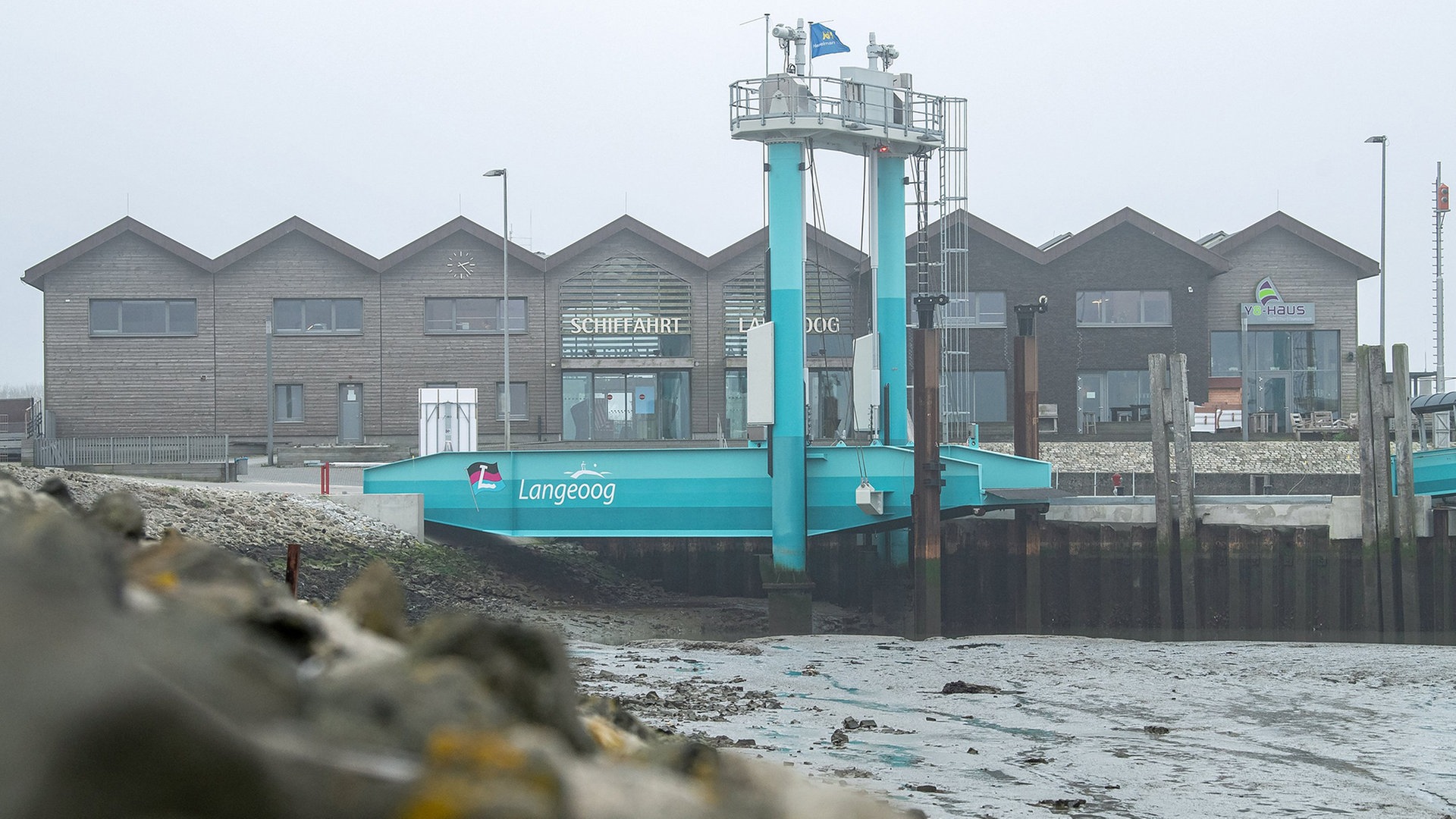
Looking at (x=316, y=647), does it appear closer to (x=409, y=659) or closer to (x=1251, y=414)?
(x=409, y=659)

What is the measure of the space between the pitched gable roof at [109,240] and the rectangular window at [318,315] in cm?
271

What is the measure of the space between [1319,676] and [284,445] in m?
32.8

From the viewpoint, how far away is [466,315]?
1732 inches

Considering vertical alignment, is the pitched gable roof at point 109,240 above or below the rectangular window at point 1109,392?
above

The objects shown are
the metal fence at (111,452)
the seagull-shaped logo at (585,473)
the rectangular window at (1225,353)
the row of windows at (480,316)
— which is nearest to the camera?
the seagull-shaped logo at (585,473)

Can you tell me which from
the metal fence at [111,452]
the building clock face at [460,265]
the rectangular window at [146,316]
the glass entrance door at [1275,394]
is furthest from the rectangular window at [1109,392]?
the rectangular window at [146,316]

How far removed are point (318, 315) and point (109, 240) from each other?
22.7ft

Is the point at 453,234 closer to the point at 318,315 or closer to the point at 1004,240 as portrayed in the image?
the point at 318,315

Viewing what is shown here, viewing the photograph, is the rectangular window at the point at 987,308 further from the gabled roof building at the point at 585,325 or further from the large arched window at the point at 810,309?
the large arched window at the point at 810,309

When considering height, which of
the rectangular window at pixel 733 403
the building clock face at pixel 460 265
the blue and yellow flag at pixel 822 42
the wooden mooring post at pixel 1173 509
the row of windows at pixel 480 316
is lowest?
the wooden mooring post at pixel 1173 509

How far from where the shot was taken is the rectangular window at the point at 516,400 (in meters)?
43.9

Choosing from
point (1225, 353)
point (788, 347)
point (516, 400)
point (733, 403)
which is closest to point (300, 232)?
point (516, 400)

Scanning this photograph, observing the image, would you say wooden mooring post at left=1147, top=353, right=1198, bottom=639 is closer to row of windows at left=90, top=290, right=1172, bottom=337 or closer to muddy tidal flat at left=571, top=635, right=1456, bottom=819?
muddy tidal flat at left=571, top=635, right=1456, bottom=819

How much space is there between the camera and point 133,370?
42875 millimetres
